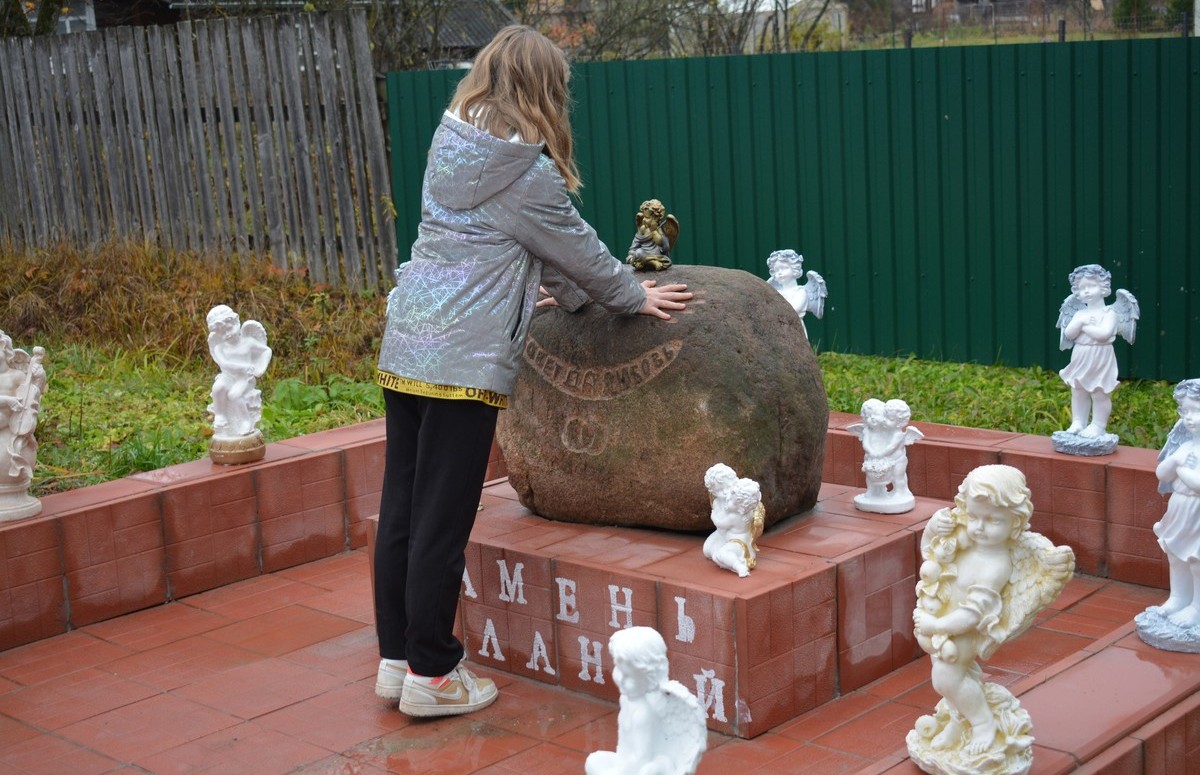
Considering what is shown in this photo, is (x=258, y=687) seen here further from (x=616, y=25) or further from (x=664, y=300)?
(x=616, y=25)

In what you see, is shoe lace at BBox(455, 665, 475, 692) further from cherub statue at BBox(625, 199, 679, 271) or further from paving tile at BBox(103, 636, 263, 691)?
cherub statue at BBox(625, 199, 679, 271)

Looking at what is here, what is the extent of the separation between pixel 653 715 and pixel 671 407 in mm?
1681

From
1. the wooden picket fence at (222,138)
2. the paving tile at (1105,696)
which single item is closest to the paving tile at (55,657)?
the paving tile at (1105,696)

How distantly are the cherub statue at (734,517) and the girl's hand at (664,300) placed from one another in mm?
625

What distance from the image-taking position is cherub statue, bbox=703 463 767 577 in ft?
14.2

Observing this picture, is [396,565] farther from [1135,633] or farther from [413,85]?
[413,85]

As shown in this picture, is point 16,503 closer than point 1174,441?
No

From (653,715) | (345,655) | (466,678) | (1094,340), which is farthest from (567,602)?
(1094,340)

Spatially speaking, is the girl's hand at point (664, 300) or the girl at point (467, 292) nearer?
the girl at point (467, 292)

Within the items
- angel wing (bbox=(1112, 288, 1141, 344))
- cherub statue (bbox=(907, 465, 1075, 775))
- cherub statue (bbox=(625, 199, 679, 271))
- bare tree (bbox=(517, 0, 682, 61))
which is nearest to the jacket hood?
cherub statue (bbox=(625, 199, 679, 271))

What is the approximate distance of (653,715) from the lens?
3.12m

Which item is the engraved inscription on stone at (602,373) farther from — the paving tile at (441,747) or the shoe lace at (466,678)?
the paving tile at (441,747)

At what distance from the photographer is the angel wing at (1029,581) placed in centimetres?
332

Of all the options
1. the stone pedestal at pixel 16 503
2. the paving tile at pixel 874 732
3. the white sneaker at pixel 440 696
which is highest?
the stone pedestal at pixel 16 503
